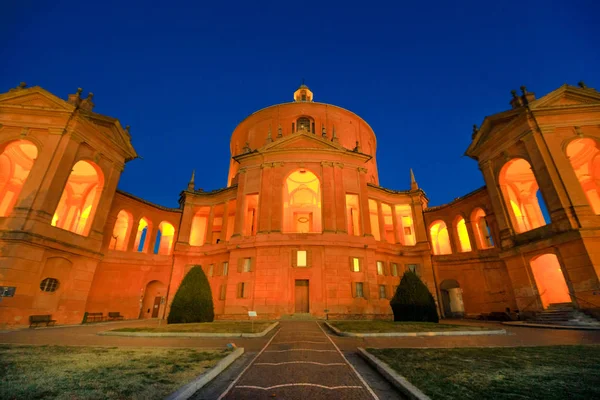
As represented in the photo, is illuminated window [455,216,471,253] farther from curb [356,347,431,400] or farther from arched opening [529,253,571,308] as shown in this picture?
curb [356,347,431,400]

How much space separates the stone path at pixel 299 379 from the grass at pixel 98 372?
3.36ft

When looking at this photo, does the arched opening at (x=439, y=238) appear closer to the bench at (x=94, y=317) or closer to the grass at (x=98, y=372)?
the grass at (x=98, y=372)

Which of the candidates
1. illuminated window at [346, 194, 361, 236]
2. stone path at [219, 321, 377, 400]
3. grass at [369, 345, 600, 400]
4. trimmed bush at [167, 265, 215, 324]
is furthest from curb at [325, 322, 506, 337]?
illuminated window at [346, 194, 361, 236]

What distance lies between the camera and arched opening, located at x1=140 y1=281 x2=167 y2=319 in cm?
3072

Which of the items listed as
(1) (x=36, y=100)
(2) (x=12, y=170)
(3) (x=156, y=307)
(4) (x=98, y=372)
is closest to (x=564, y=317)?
(4) (x=98, y=372)

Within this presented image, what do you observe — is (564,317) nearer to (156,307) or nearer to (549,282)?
(549,282)

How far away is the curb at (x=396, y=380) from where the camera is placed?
4051 mm

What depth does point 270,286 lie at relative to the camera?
79.2 ft

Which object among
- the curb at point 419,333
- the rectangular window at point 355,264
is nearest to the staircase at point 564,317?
the curb at point 419,333

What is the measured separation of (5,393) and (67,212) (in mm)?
31929

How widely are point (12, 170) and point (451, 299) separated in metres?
47.6

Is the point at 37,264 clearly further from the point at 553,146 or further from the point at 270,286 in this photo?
the point at 553,146

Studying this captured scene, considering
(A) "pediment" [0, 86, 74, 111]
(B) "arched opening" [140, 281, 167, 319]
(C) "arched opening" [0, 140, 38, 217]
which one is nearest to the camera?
(A) "pediment" [0, 86, 74, 111]

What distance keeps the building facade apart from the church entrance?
0.30ft
